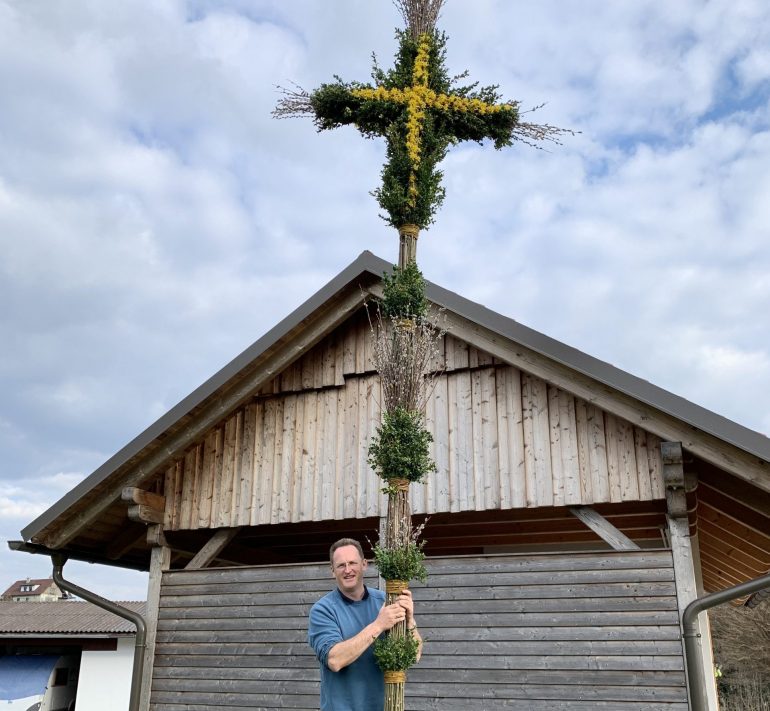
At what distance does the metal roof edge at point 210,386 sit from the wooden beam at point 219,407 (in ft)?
0.88

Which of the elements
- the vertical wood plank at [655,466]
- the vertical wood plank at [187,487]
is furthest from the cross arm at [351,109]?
the vertical wood plank at [187,487]

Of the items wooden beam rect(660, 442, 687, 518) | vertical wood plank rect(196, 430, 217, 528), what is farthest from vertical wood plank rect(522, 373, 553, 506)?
vertical wood plank rect(196, 430, 217, 528)

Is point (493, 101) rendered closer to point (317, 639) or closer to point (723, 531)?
point (317, 639)

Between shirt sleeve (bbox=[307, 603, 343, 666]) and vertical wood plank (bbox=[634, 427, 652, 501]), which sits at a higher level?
vertical wood plank (bbox=[634, 427, 652, 501])

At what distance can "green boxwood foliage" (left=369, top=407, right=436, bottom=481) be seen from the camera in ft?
14.6

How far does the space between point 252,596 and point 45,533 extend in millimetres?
2446

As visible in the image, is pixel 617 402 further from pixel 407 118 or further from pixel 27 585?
pixel 27 585

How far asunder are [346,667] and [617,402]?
12.7ft

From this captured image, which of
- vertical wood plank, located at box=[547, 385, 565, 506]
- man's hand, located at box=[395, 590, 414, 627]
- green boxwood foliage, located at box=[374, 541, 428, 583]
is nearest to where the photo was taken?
man's hand, located at box=[395, 590, 414, 627]

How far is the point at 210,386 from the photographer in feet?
27.7

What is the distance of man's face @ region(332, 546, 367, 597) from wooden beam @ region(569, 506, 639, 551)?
3.64 metres

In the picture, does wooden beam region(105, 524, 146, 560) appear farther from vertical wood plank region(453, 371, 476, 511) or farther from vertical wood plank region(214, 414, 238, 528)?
vertical wood plank region(453, 371, 476, 511)

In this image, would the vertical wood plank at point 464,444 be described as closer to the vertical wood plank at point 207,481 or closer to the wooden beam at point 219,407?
the wooden beam at point 219,407

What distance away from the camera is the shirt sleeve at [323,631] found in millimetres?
3777
